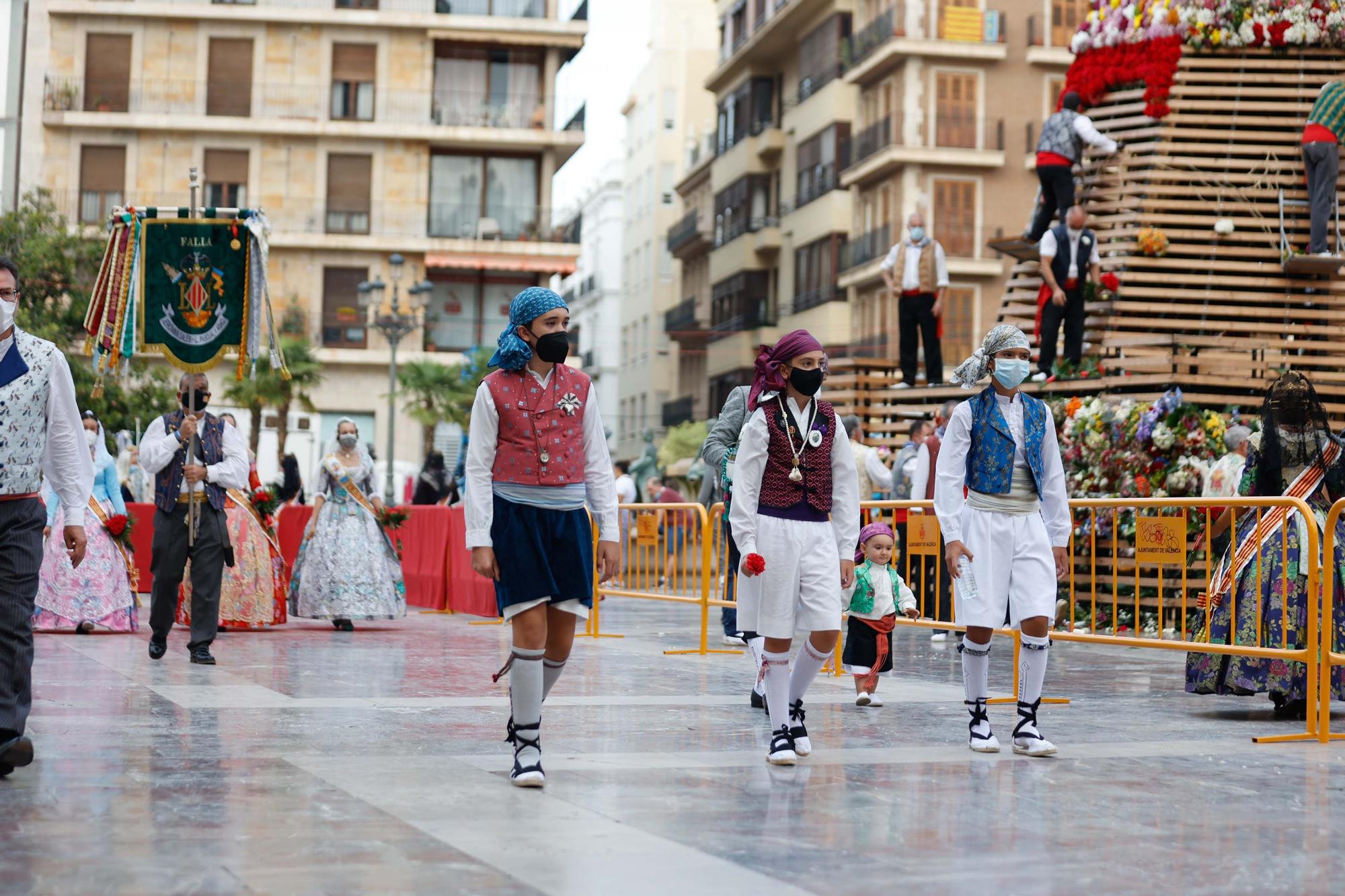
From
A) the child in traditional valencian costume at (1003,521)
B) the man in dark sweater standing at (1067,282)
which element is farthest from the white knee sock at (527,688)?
the man in dark sweater standing at (1067,282)

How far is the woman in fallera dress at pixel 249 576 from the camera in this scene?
16.6m

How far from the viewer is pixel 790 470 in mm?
8461

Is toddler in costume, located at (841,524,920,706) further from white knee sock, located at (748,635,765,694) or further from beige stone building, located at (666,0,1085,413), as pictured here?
beige stone building, located at (666,0,1085,413)

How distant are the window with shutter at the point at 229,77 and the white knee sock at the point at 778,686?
49.7 metres

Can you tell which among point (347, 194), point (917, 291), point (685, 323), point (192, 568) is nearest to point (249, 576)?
point (192, 568)

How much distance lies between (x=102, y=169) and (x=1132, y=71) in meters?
38.1

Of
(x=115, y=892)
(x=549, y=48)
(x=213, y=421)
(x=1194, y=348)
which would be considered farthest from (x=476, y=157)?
(x=115, y=892)

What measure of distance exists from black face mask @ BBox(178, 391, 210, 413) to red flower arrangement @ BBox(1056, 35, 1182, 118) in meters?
15.3

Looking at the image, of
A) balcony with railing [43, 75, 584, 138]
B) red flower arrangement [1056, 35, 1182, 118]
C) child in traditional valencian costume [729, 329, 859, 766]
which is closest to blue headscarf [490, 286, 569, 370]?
child in traditional valencian costume [729, 329, 859, 766]

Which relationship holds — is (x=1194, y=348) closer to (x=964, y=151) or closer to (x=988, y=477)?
(x=988, y=477)

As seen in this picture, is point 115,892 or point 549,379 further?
point 549,379

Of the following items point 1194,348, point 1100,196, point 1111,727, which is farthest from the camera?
point 1100,196

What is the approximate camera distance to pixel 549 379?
7941 millimetres

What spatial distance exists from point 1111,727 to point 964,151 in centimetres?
4567
